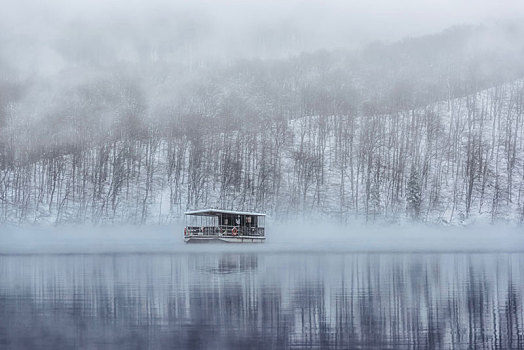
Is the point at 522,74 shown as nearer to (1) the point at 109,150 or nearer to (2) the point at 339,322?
(1) the point at 109,150

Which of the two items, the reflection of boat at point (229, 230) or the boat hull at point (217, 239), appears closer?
the boat hull at point (217, 239)

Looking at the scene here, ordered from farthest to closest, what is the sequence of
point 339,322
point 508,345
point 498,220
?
1. point 498,220
2. point 339,322
3. point 508,345

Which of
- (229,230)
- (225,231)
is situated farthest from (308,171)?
(225,231)

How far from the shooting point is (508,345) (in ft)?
47.3

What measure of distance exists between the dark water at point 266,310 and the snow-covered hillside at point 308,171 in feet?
376

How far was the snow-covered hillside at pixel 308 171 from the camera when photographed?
147250mm

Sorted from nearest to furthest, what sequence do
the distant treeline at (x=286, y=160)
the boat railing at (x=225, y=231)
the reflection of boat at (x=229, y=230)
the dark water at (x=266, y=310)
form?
the dark water at (x=266, y=310), the reflection of boat at (x=229, y=230), the boat railing at (x=225, y=231), the distant treeline at (x=286, y=160)

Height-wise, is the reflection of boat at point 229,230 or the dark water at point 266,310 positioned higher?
the dark water at point 266,310

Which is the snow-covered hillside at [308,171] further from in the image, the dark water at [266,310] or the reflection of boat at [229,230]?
the dark water at [266,310]

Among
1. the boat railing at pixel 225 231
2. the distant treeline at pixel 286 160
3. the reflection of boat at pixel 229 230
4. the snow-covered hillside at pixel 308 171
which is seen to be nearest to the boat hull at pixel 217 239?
the reflection of boat at pixel 229 230

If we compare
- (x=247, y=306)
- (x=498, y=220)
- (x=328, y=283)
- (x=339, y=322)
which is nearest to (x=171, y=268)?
(x=328, y=283)

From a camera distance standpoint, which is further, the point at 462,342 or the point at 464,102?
the point at 464,102

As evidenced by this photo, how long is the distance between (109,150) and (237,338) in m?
156

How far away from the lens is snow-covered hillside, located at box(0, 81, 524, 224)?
5797 inches
